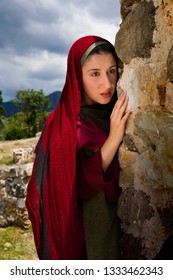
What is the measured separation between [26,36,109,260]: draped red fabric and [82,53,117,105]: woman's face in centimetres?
4

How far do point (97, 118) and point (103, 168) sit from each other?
0.24 m

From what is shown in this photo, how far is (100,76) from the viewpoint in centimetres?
161

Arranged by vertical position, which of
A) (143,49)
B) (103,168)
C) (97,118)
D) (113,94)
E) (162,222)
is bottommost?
(162,222)

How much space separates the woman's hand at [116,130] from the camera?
60.1 inches

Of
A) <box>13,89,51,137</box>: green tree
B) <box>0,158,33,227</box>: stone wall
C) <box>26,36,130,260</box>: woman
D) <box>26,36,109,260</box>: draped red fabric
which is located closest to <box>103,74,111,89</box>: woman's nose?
<box>26,36,130,260</box>: woman

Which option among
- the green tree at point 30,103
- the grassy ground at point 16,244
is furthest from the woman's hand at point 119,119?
the green tree at point 30,103

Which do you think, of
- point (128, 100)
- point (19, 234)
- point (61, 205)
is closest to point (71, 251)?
point (61, 205)

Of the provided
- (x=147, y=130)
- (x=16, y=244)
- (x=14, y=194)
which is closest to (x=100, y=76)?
(x=147, y=130)

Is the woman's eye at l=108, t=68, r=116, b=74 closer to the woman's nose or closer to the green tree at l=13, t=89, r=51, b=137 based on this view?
the woman's nose

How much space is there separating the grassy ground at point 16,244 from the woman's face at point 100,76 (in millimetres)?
2507

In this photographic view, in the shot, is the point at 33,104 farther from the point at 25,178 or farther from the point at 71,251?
the point at 71,251

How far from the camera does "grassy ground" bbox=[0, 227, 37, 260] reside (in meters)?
3.69

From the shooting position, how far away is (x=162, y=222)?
1.44m
